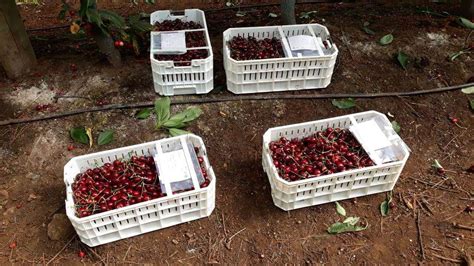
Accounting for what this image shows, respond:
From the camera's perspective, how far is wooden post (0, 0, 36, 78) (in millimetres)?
3586

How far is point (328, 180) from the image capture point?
2863 mm

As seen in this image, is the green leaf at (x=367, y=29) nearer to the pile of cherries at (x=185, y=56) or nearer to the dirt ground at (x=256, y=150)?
the dirt ground at (x=256, y=150)

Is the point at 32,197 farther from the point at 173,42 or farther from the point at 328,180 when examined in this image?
the point at 328,180

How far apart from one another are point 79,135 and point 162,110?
70 cm

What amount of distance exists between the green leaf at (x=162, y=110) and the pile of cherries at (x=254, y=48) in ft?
2.32

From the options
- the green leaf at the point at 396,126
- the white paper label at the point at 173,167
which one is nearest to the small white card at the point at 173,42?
the white paper label at the point at 173,167

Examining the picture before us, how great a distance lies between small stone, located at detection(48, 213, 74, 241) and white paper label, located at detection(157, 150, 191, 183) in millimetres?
755

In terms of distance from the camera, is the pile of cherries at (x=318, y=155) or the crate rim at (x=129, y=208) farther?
the pile of cherries at (x=318, y=155)

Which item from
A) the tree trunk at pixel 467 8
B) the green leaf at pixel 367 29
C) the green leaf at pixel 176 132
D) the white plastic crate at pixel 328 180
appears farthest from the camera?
the tree trunk at pixel 467 8

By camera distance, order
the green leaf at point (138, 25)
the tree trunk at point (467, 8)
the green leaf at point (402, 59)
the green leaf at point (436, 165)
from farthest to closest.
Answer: the tree trunk at point (467, 8)
the green leaf at point (402, 59)
the green leaf at point (138, 25)
the green leaf at point (436, 165)

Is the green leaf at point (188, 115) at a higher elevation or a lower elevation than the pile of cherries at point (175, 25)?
lower

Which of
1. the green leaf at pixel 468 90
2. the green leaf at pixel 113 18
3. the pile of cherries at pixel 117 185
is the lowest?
the green leaf at pixel 468 90

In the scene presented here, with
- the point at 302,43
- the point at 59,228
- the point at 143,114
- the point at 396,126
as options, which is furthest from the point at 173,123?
the point at 396,126

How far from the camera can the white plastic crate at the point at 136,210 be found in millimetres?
2635
